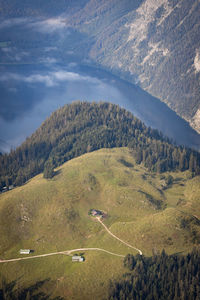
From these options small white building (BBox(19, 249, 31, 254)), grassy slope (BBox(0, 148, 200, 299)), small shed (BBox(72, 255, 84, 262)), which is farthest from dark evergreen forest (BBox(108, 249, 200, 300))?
small white building (BBox(19, 249, 31, 254))

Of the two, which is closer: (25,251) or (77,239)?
(25,251)

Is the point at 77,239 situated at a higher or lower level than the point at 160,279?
higher

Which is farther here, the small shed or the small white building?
the small white building

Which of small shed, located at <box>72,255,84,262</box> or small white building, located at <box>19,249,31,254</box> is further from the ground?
small white building, located at <box>19,249,31,254</box>

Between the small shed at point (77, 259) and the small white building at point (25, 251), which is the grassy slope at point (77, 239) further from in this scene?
the small white building at point (25, 251)

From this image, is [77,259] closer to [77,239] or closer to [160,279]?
[77,239]

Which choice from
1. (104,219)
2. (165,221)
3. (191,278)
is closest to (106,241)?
(104,219)

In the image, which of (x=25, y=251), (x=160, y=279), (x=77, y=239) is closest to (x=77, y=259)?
(x=77, y=239)

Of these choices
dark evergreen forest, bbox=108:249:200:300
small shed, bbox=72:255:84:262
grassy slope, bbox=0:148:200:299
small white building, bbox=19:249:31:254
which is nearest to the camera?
dark evergreen forest, bbox=108:249:200:300

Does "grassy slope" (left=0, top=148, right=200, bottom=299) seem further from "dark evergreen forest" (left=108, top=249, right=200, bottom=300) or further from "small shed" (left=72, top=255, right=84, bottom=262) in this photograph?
"dark evergreen forest" (left=108, top=249, right=200, bottom=300)

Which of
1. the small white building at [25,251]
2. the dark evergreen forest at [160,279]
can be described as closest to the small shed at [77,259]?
the dark evergreen forest at [160,279]
